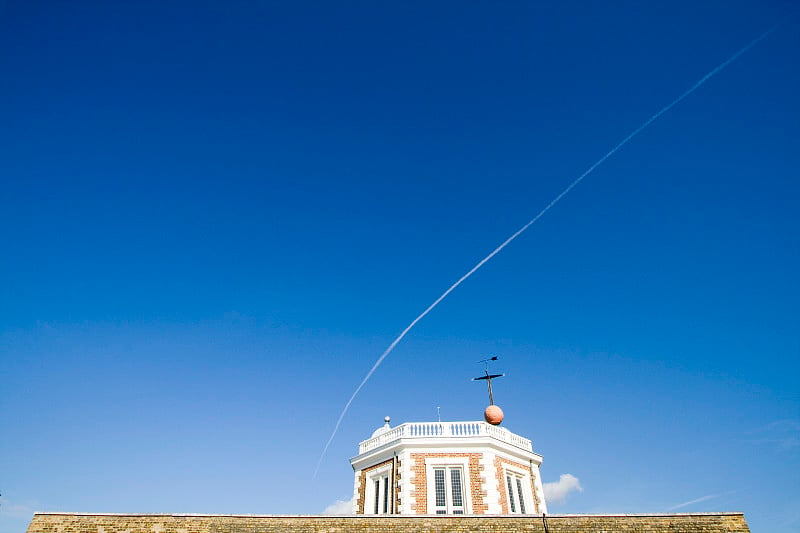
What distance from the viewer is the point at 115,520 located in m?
18.9

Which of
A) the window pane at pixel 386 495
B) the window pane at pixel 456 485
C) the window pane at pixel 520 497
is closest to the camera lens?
the window pane at pixel 456 485

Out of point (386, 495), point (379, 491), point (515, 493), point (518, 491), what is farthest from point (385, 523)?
point (518, 491)

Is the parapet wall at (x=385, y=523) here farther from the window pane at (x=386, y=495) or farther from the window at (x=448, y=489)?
the window pane at (x=386, y=495)

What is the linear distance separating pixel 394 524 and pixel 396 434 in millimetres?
8450

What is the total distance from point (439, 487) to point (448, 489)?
1.66 ft

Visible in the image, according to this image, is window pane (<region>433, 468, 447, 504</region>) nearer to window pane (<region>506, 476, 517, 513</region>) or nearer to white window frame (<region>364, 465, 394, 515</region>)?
white window frame (<region>364, 465, 394, 515</region>)

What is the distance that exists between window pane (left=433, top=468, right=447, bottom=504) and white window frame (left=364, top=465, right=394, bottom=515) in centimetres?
275

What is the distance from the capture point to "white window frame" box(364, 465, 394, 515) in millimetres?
25156

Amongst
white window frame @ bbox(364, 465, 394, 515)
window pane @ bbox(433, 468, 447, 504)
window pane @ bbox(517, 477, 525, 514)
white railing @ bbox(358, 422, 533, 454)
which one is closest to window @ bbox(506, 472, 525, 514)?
window pane @ bbox(517, 477, 525, 514)

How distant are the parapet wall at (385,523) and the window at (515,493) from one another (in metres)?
7.13

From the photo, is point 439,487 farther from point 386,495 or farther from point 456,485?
point 386,495

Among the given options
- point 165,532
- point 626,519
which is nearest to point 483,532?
point 626,519

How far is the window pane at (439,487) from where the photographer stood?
23531 mm

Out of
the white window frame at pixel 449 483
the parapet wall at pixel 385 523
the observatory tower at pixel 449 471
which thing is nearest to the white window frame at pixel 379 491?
the observatory tower at pixel 449 471
